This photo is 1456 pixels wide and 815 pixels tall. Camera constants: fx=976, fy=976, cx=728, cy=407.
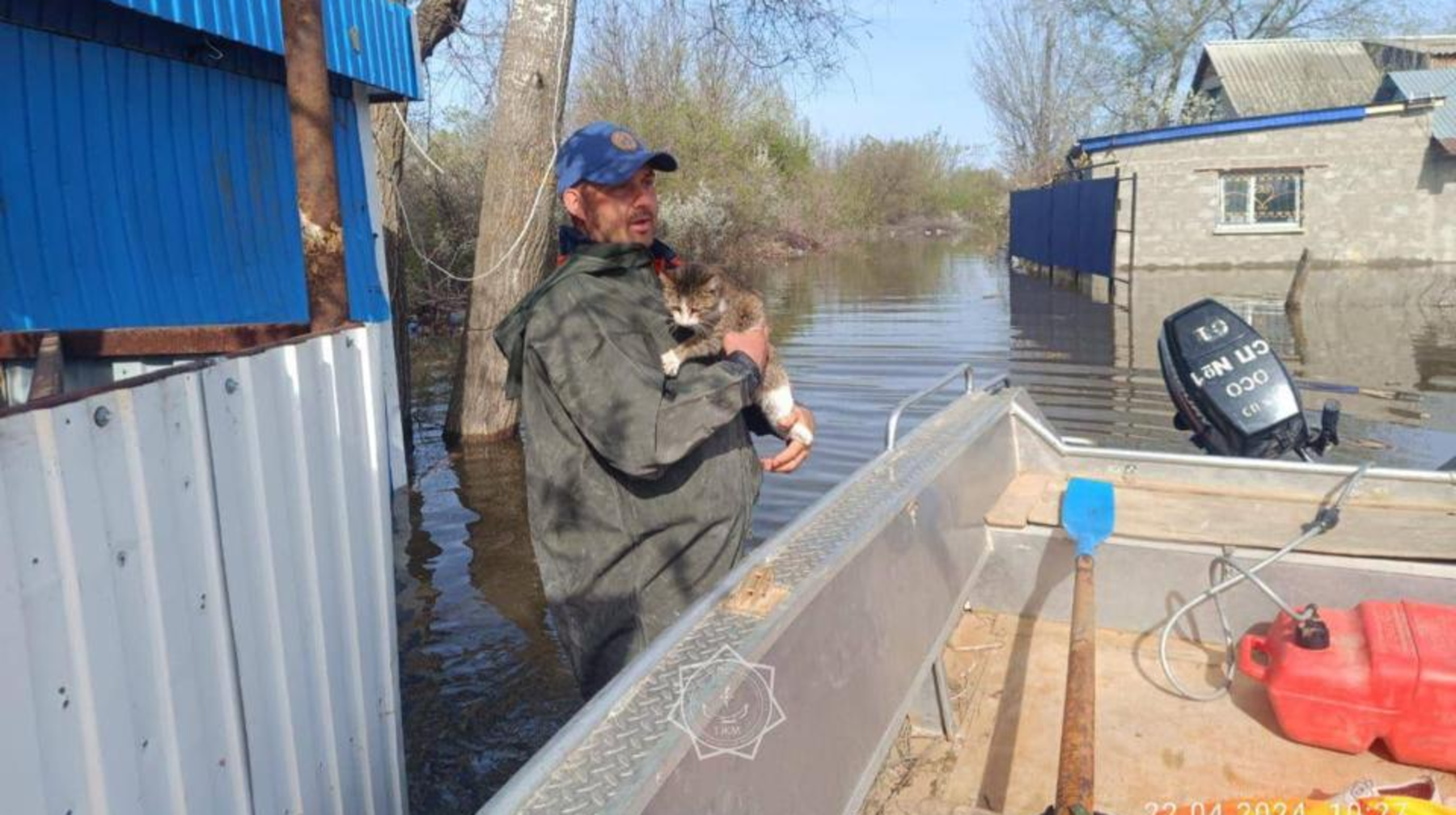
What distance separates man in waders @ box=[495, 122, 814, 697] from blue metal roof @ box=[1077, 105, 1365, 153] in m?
24.1

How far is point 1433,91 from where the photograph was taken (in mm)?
25281

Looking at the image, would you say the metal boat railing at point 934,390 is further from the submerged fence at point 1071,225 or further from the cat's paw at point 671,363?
the submerged fence at point 1071,225

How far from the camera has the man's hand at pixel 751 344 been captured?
2643mm

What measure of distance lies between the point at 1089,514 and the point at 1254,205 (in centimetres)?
2413

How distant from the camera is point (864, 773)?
2375 mm

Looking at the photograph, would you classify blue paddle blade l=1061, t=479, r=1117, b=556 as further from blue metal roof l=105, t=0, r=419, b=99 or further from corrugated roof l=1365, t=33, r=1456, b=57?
corrugated roof l=1365, t=33, r=1456, b=57

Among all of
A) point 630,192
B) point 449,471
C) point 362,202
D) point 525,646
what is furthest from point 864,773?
point 449,471

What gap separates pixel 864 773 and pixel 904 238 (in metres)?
58.4

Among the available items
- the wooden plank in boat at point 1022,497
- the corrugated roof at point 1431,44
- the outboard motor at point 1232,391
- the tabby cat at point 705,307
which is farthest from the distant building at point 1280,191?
the tabby cat at point 705,307

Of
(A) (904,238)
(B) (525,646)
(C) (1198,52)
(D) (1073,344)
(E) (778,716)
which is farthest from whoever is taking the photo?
(A) (904,238)

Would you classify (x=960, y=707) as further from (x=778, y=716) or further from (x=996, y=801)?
(x=778, y=716)

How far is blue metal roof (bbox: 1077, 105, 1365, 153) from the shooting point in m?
22.8

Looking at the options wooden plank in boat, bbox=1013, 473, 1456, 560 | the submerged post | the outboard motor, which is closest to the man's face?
the submerged post

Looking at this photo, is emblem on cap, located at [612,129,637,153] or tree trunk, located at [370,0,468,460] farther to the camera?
tree trunk, located at [370,0,468,460]
